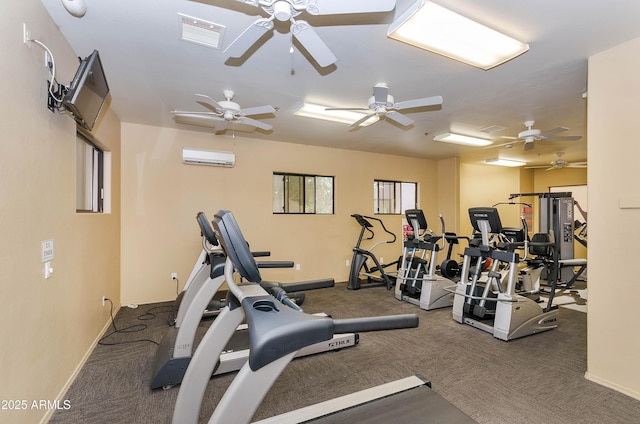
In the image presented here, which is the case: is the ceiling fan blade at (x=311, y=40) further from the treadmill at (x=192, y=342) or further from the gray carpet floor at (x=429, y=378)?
the gray carpet floor at (x=429, y=378)

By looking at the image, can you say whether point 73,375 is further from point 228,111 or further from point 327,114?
point 327,114

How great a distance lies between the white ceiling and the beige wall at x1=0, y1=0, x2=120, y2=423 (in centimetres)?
43

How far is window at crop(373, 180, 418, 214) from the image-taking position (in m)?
6.77

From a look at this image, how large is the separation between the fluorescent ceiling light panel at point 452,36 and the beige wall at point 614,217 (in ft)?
2.53

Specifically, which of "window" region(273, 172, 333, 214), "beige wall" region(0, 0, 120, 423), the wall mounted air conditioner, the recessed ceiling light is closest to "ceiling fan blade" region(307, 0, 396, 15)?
"beige wall" region(0, 0, 120, 423)

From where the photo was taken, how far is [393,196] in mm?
7016

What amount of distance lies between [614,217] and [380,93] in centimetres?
222

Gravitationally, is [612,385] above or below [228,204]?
below

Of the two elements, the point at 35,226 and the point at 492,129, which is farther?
the point at 492,129

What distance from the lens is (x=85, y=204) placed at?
3178 millimetres

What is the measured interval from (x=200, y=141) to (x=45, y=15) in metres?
2.89

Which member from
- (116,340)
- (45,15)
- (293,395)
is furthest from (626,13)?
(116,340)

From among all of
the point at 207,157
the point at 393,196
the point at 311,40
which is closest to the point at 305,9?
the point at 311,40

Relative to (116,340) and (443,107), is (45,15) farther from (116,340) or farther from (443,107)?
(443,107)
